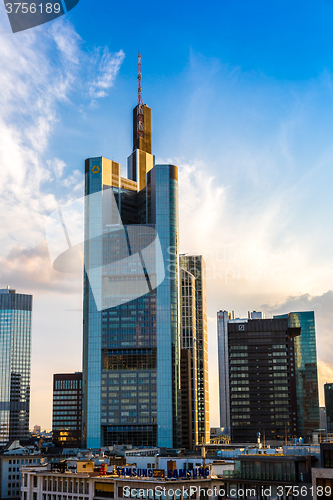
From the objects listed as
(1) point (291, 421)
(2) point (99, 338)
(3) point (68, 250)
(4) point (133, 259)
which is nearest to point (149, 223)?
(4) point (133, 259)

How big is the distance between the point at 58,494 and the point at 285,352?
10993 cm

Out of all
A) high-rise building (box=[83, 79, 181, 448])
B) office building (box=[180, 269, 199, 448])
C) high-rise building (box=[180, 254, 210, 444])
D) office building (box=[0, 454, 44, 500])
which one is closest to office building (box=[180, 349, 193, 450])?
office building (box=[180, 269, 199, 448])

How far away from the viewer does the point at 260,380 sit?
154 metres

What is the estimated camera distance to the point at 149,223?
467 feet

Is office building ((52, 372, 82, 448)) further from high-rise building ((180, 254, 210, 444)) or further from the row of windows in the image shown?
high-rise building ((180, 254, 210, 444))

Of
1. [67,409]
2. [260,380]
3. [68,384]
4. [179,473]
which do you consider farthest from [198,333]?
[179,473]

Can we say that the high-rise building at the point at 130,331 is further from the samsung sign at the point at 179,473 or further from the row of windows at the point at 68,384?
the samsung sign at the point at 179,473

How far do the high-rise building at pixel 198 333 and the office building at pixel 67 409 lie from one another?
128 ft

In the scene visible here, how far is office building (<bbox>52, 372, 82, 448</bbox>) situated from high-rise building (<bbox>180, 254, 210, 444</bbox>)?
1532 inches

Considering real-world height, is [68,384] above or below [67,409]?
above

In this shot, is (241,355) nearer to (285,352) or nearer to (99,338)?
(285,352)

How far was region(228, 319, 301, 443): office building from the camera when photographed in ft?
493

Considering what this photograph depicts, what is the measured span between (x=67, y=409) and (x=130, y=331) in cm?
5727

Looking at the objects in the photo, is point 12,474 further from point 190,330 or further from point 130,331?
point 190,330
